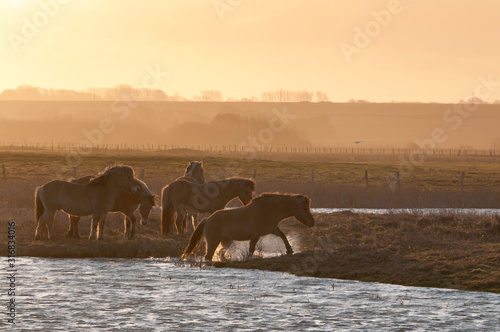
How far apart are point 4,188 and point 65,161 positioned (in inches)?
1377

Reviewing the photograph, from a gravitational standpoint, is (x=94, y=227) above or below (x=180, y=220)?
below

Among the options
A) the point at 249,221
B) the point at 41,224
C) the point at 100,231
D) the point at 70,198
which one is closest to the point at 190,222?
the point at 100,231

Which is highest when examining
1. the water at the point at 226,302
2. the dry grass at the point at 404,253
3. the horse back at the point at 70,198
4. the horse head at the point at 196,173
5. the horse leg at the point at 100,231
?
the horse head at the point at 196,173

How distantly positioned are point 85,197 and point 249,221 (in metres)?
5.68

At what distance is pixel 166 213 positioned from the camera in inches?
930

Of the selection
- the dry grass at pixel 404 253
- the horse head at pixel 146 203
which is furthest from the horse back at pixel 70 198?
the dry grass at pixel 404 253

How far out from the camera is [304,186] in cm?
4225

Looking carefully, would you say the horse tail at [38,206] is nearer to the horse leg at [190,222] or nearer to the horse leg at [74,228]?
the horse leg at [74,228]

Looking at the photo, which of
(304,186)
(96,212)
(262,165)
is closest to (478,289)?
(96,212)

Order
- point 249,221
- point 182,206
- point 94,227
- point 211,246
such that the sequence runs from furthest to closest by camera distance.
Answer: point 182,206 → point 94,227 → point 211,246 → point 249,221

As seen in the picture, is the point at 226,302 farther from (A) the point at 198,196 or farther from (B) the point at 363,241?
(A) the point at 198,196

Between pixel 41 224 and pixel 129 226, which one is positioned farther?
pixel 129 226

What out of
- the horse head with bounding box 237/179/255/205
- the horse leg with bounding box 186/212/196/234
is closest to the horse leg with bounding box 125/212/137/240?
the horse leg with bounding box 186/212/196/234

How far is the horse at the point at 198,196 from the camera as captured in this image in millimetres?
22125
